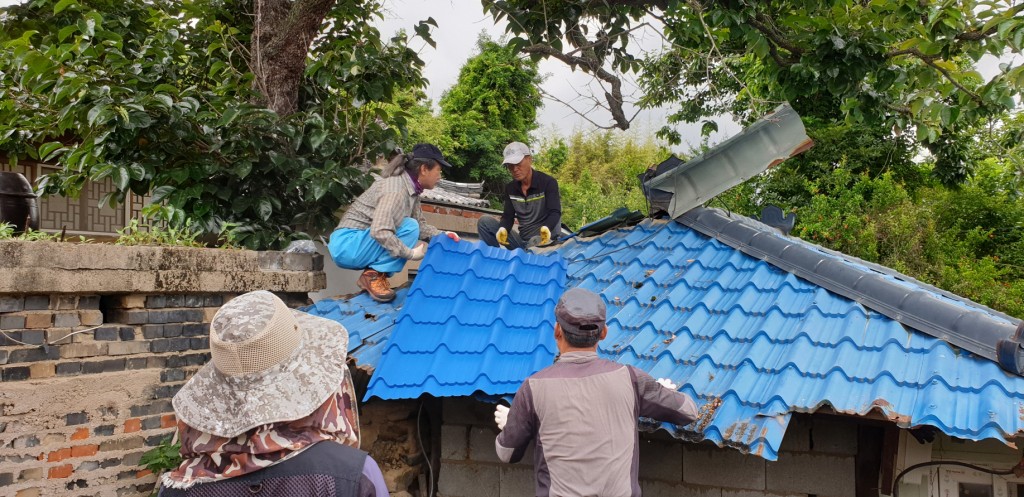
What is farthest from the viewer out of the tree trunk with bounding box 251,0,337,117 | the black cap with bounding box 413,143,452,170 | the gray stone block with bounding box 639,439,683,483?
the tree trunk with bounding box 251,0,337,117

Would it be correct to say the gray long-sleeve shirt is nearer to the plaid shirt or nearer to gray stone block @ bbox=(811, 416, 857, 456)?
gray stone block @ bbox=(811, 416, 857, 456)

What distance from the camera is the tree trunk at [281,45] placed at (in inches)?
262

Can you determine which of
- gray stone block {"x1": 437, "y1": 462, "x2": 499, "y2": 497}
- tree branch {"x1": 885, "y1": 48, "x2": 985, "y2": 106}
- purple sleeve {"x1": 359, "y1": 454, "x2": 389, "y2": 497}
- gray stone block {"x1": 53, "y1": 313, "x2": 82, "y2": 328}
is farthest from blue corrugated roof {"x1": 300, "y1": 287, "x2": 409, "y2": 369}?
tree branch {"x1": 885, "y1": 48, "x2": 985, "y2": 106}

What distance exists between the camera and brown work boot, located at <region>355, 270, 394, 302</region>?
5523 mm

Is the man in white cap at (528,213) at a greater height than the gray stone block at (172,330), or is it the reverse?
the man in white cap at (528,213)

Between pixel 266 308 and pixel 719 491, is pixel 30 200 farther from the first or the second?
pixel 719 491

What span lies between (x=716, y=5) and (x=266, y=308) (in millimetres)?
4996

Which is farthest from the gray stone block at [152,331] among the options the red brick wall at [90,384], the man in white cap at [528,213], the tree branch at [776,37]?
the tree branch at [776,37]

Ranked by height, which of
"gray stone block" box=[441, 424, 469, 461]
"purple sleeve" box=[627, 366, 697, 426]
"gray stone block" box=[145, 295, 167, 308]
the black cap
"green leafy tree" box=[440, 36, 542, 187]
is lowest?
"gray stone block" box=[441, 424, 469, 461]

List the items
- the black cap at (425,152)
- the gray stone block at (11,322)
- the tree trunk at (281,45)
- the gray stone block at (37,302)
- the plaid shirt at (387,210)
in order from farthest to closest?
the tree trunk at (281,45) → the black cap at (425,152) → the plaid shirt at (387,210) → the gray stone block at (37,302) → the gray stone block at (11,322)

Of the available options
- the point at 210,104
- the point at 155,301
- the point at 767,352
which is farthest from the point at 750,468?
the point at 210,104

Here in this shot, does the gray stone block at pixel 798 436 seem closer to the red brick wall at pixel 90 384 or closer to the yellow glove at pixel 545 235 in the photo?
the yellow glove at pixel 545 235

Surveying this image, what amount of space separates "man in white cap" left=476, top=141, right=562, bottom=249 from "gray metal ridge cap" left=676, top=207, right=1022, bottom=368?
1.41 meters

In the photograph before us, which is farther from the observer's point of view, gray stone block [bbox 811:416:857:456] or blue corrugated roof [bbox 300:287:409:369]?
blue corrugated roof [bbox 300:287:409:369]
